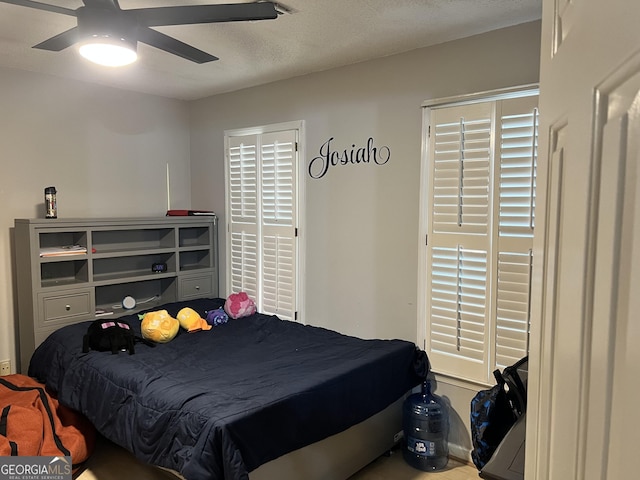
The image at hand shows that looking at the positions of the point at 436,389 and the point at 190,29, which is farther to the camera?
the point at 436,389

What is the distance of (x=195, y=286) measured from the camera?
13.9ft

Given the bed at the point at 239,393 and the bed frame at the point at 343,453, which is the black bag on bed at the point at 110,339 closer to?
the bed at the point at 239,393

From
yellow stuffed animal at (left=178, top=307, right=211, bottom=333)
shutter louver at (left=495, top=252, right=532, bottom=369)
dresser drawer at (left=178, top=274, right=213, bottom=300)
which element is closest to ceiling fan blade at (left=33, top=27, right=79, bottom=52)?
yellow stuffed animal at (left=178, top=307, right=211, bottom=333)

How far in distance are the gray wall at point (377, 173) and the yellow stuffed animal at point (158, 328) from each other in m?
1.04

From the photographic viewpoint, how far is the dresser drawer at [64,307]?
10.8ft

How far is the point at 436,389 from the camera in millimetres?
2975

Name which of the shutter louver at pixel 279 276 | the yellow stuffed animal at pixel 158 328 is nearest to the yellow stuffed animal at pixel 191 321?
the yellow stuffed animal at pixel 158 328

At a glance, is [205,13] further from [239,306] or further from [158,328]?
[239,306]

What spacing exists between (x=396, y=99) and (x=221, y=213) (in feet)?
6.72

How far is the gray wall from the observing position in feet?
8.90

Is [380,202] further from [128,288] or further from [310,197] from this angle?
[128,288]

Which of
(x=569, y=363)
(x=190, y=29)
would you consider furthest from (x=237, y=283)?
(x=569, y=363)
